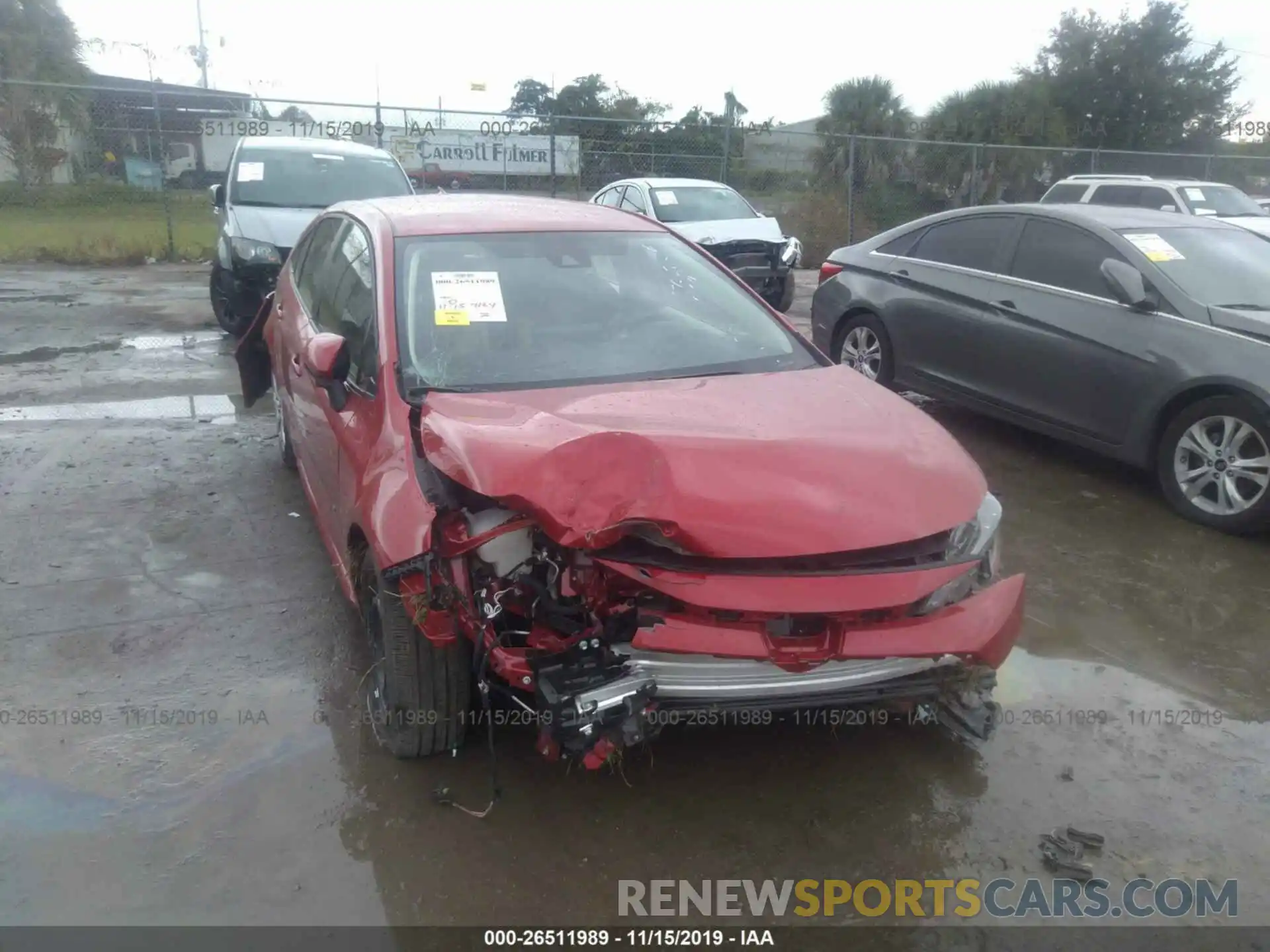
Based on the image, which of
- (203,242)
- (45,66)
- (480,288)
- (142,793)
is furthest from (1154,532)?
(45,66)

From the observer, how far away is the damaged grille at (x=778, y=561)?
2.65 m

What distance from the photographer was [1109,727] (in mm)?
3537

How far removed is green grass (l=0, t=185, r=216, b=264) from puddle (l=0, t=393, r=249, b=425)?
9.08 metres

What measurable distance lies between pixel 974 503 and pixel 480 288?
189 cm

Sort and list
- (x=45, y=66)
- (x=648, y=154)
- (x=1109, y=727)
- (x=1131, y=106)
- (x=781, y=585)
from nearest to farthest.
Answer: (x=781, y=585) → (x=1109, y=727) → (x=648, y=154) → (x=45, y=66) → (x=1131, y=106)

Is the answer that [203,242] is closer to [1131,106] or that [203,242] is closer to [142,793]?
[142,793]

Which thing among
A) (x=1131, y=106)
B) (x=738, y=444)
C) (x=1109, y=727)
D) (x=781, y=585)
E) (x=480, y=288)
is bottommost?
(x=1109, y=727)

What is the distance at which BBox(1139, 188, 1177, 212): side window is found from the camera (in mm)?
14250

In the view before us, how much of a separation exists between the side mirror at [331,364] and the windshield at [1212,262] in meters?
4.39

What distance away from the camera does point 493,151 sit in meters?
17.4

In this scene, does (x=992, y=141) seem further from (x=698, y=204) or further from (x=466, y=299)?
(x=466, y=299)

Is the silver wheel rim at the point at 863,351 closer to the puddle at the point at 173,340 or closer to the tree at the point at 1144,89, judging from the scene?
the puddle at the point at 173,340

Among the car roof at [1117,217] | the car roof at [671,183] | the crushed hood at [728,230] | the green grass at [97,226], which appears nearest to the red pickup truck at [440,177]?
the green grass at [97,226]

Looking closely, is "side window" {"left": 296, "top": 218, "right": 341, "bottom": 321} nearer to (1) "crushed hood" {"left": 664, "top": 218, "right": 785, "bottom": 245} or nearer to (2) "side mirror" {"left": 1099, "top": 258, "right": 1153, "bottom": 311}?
(2) "side mirror" {"left": 1099, "top": 258, "right": 1153, "bottom": 311}
